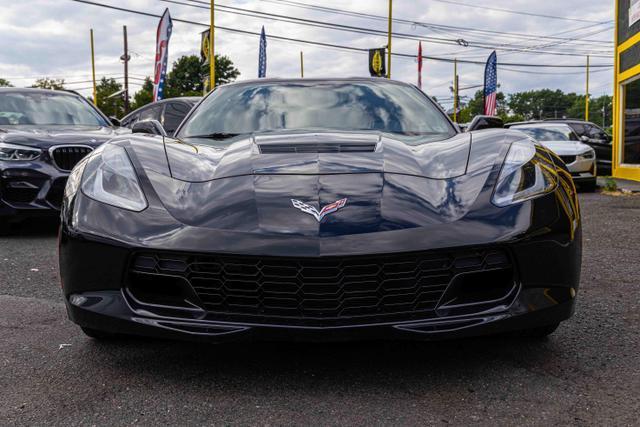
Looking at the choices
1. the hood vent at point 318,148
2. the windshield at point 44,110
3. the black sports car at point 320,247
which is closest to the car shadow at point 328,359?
the black sports car at point 320,247

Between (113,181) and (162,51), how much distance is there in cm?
2072

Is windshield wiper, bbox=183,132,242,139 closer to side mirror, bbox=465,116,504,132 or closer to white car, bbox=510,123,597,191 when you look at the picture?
side mirror, bbox=465,116,504,132

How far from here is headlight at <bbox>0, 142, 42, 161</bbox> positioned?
6.17m

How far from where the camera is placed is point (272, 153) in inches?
112

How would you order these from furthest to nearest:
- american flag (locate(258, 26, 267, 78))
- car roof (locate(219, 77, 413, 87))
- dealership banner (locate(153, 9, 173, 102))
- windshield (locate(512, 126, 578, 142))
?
american flag (locate(258, 26, 267, 78)) → dealership banner (locate(153, 9, 173, 102)) → windshield (locate(512, 126, 578, 142)) → car roof (locate(219, 77, 413, 87))

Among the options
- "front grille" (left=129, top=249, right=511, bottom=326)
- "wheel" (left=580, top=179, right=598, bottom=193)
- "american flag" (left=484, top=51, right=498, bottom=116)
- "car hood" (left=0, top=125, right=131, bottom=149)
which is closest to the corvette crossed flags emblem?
"front grille" (left=129, top=249, right=511, bottom=326)

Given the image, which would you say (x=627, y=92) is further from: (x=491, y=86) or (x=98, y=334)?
(x=98, y=334)

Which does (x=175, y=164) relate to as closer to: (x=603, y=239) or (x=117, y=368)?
(x=117, y=368)

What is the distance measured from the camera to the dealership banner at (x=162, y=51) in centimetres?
2214

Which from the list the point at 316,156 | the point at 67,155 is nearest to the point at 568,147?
the point at 67,155

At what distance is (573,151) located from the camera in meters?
12.1

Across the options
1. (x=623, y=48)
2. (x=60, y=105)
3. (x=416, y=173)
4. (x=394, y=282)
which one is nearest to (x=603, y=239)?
(x=416, y=173)

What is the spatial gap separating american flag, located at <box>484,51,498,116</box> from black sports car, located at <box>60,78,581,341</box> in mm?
23529

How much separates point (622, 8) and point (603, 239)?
12.2 meters
